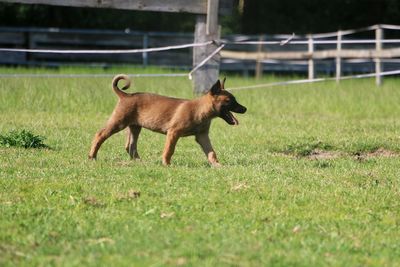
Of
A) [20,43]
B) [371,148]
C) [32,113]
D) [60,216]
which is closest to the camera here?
[60,216]

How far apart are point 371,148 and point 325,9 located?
73.0 feet

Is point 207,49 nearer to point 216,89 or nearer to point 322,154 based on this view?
point 322,154

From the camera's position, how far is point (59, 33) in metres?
28.1

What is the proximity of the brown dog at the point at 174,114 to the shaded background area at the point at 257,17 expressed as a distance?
21.4 m

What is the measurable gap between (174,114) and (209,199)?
2.25 meters

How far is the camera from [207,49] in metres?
14.7

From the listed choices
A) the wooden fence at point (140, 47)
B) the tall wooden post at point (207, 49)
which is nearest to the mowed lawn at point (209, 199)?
the tall wooden post at point (207, 49)

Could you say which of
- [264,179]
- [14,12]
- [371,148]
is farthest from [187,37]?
[264,179]

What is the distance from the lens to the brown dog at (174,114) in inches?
366

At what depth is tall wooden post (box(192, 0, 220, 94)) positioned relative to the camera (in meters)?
14.6

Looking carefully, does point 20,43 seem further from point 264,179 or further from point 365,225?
point 365,225

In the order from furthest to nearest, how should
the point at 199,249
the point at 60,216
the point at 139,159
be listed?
the point at 139,159
the point at 60,216
the point at 199,249

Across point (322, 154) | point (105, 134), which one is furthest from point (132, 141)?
point (322, 154)

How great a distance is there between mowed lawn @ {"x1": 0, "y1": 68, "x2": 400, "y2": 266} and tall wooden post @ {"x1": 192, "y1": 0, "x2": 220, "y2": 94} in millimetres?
1692
